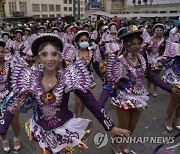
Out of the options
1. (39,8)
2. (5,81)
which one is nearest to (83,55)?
(5,81)

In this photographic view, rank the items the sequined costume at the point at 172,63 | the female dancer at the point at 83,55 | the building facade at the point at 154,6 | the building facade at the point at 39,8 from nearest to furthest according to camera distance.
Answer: the sequined costume at the point at 172,63, the female dancer at the point at 83,55, the building facade at the point at 154,6, the building facade at the point at 39,8

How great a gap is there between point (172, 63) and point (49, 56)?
2.46 m

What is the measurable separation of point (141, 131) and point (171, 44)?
1611mm

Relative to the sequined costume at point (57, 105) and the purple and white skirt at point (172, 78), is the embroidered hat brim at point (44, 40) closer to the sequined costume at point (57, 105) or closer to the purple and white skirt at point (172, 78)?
the sequined costume at point (57, 105)

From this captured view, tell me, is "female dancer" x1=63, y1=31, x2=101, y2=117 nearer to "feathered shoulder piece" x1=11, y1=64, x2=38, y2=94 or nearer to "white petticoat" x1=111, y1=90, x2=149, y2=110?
"white petticoat" x1=111, y1=90, x2=149, y2=110

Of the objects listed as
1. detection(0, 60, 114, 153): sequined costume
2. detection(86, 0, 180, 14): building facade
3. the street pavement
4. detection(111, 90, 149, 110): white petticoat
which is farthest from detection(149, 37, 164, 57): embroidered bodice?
detection(86, 0, 180, 14): building facade

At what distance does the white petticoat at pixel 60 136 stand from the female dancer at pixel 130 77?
922 millimetres

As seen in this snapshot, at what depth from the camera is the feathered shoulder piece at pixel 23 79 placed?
7.46ft

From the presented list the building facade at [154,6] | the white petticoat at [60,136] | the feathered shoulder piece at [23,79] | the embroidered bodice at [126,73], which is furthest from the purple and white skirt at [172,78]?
the building facade at [154,6]

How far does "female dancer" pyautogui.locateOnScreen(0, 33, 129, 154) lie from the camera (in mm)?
2234

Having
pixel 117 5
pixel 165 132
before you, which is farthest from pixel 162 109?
pixel 117 5

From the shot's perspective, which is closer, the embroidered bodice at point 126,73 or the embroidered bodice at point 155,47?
→ the embroidered bodice at point 126,73

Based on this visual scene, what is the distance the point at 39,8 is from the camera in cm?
7162

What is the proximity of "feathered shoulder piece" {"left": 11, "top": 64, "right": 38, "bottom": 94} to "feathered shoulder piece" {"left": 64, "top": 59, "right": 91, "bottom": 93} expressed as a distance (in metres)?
0.33
